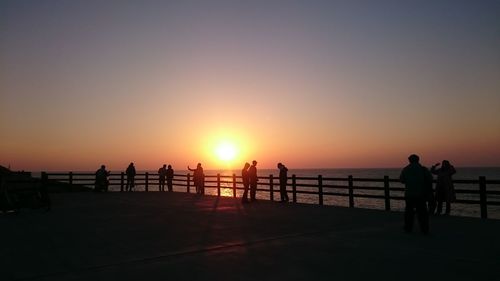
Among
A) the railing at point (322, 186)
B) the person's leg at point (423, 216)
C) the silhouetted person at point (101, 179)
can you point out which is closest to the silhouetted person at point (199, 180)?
the railing at point (322, 186)

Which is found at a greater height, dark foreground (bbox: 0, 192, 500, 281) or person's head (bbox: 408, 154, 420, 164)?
person's head (bbox: 408, 154, 420, 164)

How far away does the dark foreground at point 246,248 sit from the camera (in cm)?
625

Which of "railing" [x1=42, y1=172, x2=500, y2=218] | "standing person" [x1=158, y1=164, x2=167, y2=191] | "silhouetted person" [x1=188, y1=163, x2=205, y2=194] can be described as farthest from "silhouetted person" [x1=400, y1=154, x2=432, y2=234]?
"standing person" [x1=158, y1=164, x2=167, y2=191]

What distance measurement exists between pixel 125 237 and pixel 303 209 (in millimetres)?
7207

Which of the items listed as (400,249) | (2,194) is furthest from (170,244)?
(2,194)

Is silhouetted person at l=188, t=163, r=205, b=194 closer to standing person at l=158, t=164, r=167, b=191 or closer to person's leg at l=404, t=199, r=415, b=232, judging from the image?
standing person at l=158, t=164, r=167, b=191

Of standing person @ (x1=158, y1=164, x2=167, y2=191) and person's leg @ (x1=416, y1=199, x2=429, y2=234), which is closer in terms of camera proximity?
person's leg @ (x1=416, y1=199, x2=429, y2=234)

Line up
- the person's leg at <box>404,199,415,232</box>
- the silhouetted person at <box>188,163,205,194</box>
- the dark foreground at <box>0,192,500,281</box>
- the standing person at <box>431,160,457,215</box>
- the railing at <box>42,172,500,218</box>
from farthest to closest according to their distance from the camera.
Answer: the silhouetted person at <box>188,163,205,194</box> → the standing person at <box>431,160,457,215</box> → the railing at <box>42,172,500,218</box> → the person's leg at <box>404,199,415,232</box> → the dark foreground at <box>0,192,500,281</box>

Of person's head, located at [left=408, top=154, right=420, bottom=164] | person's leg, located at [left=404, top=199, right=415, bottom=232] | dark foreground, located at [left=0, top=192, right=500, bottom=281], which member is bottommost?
dark foreground, located at [left=0, top=192, right=500, bottom=281]

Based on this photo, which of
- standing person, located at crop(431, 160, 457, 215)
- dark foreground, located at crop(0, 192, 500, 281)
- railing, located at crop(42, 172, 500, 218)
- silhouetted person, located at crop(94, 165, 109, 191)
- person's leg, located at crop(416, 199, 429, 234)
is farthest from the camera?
silhouetted person, located at crop(94, 165, 109, 191)

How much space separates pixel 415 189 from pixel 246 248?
4.27m

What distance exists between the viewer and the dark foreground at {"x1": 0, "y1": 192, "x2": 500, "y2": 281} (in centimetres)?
625

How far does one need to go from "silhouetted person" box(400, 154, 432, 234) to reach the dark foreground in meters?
0.42

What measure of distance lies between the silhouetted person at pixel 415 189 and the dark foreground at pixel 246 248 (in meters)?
0.42
